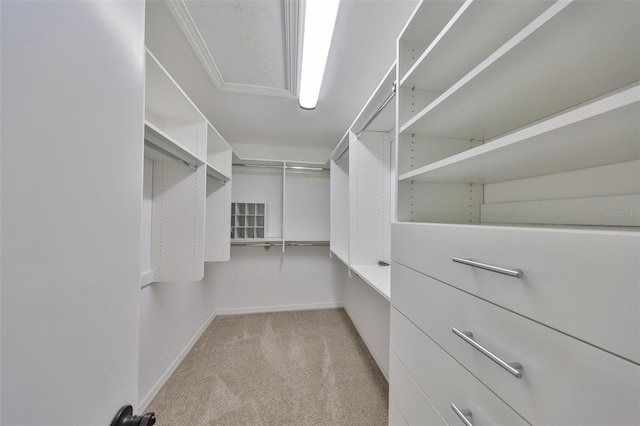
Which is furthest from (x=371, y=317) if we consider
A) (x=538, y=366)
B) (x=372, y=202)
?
(x=538, y=366)

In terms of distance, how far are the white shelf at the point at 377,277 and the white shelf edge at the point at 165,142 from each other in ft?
4.92

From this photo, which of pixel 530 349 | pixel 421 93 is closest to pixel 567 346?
pixel 530 349

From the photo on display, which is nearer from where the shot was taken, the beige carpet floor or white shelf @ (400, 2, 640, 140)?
white shelf @ (400, 2, 640, 140)

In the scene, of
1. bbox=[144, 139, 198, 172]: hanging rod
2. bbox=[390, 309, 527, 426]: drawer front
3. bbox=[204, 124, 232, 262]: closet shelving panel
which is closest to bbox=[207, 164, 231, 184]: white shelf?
bbox=[204, 124, 232, 262]: closet shelving panel

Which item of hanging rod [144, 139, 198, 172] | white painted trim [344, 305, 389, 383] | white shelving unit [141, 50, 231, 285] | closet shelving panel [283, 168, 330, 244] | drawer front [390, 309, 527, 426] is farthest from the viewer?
closet shelving panel [283, 168, 330, 244]

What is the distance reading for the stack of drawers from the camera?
330mm

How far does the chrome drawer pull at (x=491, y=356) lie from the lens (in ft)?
1.50

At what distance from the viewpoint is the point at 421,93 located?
39.0 inches

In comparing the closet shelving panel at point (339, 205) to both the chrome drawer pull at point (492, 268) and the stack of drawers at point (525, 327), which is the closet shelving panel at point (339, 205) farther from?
the chrome drawer pull at point (492, 268)

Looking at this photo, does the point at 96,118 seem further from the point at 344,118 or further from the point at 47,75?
the point at 344,118

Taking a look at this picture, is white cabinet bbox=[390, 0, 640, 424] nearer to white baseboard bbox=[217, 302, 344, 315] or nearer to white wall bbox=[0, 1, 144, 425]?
white wall bbox=[0, 1, 144, 425]

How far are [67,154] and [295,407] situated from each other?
6.43 ft

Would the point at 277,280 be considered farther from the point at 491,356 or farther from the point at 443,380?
the point at 491,356

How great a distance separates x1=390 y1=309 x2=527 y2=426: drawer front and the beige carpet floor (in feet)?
3.00
